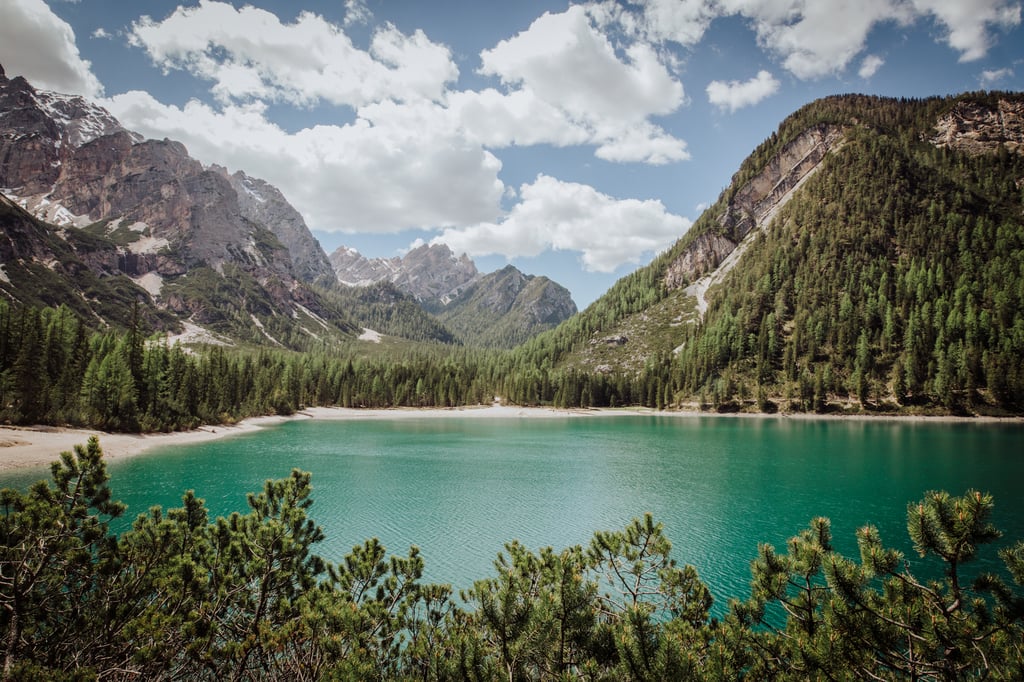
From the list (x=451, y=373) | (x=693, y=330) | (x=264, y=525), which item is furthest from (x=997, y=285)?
(x=264, y=525)

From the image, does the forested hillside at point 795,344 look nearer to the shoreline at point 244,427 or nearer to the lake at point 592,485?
the shoreline at point 244,427

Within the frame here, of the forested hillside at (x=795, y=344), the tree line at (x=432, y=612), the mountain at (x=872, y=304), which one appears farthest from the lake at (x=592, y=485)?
the mountain at (x=872, y=304)

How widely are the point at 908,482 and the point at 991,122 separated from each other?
254520 millimetres

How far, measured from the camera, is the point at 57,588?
7.36 m

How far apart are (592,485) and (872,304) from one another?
14330cm

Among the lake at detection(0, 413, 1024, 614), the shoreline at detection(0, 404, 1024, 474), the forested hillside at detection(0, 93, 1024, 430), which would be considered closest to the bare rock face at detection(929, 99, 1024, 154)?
the forested hillside at detection(0, 93, 1024, 430)

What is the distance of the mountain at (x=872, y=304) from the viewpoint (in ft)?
368

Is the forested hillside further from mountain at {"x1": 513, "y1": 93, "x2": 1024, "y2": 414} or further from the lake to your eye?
the lake

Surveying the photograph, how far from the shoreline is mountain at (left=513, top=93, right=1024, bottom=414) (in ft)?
22.7

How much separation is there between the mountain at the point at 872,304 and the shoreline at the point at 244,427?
6.91 metres

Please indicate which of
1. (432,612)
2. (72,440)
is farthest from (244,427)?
(432,612)

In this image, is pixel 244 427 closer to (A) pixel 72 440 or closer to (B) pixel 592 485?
(A) pixel 72 440

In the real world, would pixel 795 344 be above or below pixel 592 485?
above

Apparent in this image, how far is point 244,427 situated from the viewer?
9038 cm
